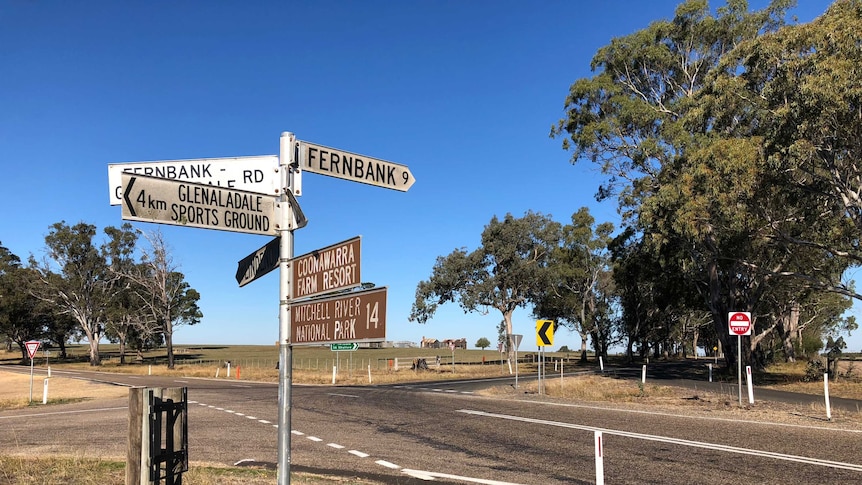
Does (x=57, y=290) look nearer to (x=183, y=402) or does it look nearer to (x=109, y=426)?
(x=109, y=426)

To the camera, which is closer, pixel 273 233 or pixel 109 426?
pixel 273 233

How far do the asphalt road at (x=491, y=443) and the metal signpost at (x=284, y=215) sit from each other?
497 centimetres

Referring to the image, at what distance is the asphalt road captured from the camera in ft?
29.2

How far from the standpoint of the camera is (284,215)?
4.14 metres

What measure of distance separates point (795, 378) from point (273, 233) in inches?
1383

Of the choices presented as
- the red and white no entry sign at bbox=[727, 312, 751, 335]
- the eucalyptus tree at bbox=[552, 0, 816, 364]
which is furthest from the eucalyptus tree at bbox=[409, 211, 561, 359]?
the red and white no entry sign at bbox=[727, 312, 751, 335]

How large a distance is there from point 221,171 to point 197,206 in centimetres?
60

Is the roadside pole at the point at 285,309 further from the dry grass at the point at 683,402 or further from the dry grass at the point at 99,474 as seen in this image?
the dry grass at the point at 683,402

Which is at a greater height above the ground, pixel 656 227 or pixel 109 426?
pixel 656 227

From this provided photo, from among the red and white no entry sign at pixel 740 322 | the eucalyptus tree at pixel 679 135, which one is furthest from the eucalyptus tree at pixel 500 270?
the red and white no entry sign at pixel 740 322

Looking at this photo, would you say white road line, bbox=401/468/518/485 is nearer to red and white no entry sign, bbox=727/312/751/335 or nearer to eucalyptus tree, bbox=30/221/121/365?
red and white no entry sign, bbox=727/312/751/335

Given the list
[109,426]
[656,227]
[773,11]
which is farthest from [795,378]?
[109,426]

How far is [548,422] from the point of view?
1488 centimetres

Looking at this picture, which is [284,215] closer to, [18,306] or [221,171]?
[221,171]
